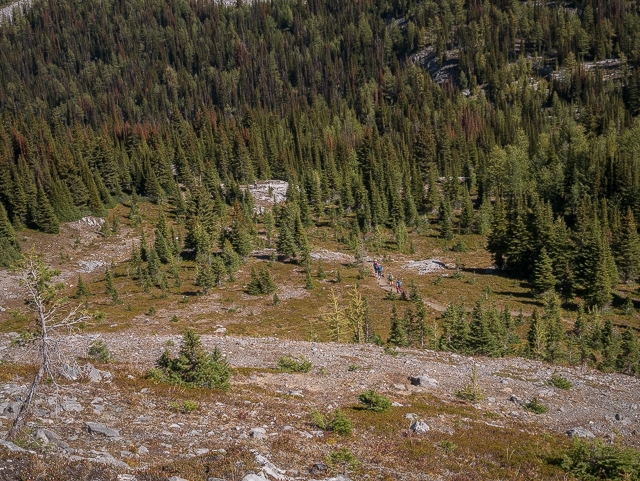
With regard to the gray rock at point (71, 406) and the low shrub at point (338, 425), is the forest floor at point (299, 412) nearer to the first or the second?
the gray rock at point (71, 406)

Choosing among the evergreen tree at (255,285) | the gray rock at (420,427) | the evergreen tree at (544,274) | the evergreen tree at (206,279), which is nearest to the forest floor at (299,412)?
the gray rock at (420,427)

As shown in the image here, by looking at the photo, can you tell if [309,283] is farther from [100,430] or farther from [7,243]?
[100,430]

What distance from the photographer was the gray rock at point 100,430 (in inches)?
484

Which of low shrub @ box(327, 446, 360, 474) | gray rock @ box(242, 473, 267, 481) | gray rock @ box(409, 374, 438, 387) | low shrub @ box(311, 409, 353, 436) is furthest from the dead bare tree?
gray rock @ box(409, 374, 438, 387)

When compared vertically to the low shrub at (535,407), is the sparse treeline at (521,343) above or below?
below

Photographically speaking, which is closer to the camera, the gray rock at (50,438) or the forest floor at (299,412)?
the gray rock at (50,438)

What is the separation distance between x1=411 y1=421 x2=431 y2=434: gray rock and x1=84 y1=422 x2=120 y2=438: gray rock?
9859mm

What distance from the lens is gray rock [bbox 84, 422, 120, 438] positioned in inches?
484

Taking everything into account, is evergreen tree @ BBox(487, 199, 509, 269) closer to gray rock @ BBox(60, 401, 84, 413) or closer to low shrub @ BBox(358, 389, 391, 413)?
low shrub @ BBox(358, 389, 391, 413)

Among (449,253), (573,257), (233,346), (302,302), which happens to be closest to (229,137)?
(449,253)

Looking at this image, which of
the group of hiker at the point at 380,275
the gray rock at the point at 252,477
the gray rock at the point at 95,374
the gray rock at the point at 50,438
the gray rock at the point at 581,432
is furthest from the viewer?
the group of hiker at the point at 380,275

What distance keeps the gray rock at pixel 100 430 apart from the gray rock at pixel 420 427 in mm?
9859

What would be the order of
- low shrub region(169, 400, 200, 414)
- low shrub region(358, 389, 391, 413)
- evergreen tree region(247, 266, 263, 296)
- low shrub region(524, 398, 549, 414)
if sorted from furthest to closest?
evergreen tree region(247, 266, 263, 296) → low shrub region(524, 398, 549, 414) → low shrub region(358, 389, 391, 413) → low shrub region(169, 400, 200, 414)

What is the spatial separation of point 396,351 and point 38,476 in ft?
82.1
